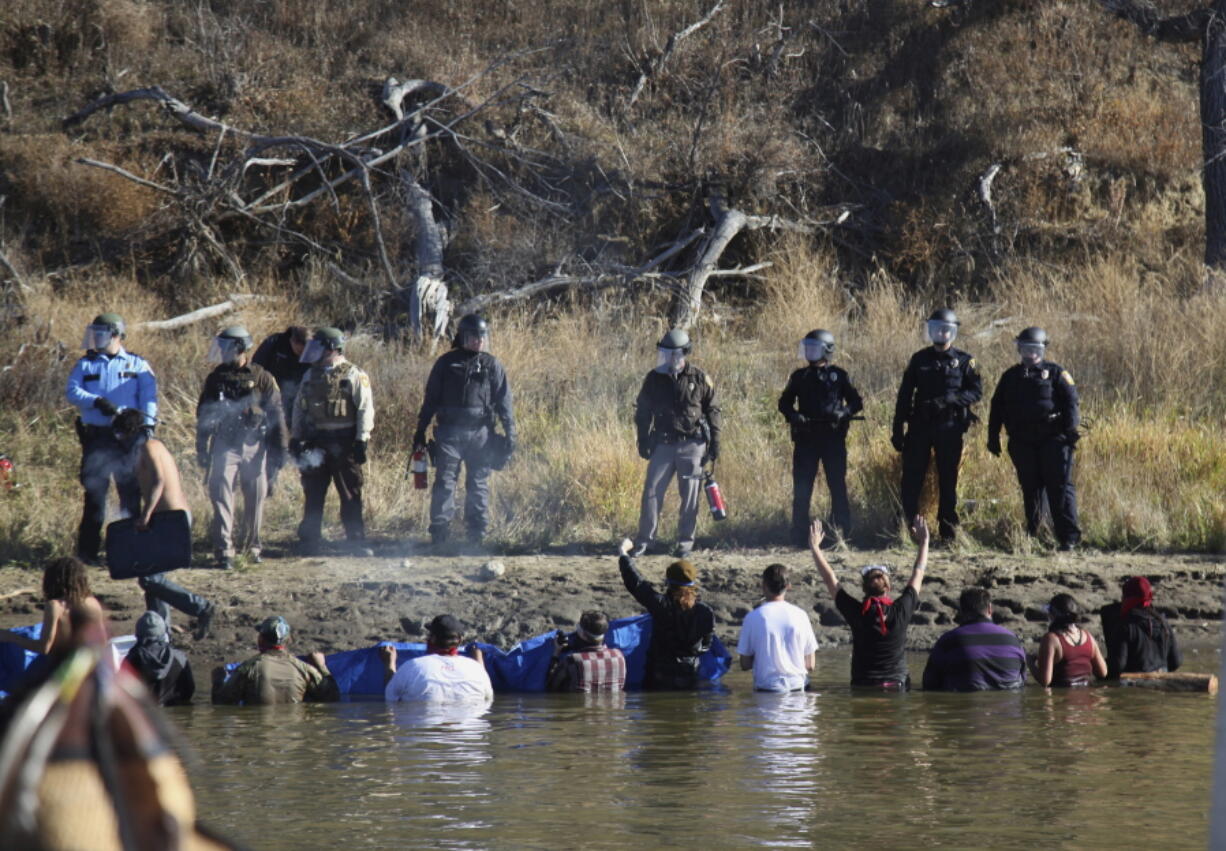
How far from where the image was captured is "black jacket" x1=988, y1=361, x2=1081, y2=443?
42.5ft

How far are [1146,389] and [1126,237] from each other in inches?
246

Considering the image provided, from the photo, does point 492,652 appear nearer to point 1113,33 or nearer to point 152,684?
point 152,684

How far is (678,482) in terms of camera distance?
1312 cm

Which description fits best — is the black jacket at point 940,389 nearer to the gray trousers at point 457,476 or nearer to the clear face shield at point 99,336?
the gray trousers at point 457,476

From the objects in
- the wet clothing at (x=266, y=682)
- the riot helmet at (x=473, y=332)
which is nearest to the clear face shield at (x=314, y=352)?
the riot helmet at (x=473, y=332)

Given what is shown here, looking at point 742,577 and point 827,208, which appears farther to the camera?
point 827,208

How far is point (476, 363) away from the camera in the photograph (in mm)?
13008

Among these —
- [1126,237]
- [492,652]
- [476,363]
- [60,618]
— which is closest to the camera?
[60,618]

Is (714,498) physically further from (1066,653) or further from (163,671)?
(163,671)

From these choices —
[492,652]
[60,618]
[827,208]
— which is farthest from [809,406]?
[827,208]

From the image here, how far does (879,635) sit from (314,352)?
5.31 meters

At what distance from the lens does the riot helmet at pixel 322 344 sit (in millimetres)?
12625

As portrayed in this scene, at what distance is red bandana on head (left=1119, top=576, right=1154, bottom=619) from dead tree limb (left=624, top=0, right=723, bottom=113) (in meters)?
15.8

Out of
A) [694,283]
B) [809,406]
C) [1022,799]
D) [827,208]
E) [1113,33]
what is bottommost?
[1022,799]
